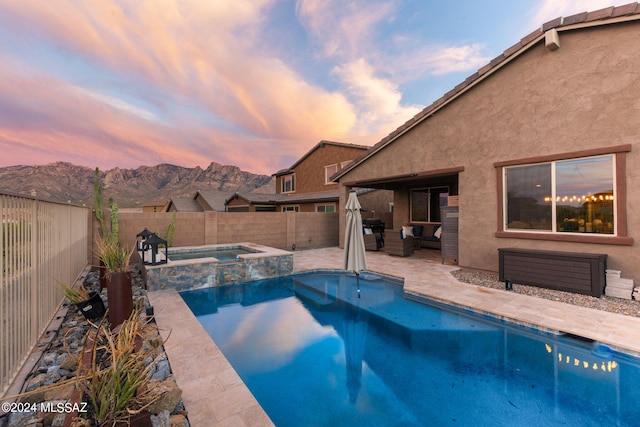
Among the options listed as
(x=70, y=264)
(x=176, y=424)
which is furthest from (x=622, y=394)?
(x=70, y=264)

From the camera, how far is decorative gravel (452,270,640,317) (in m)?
5.87

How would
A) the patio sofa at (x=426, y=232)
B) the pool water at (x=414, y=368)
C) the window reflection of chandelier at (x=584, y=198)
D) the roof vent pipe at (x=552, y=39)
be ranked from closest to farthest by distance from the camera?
the pool water at (x=414, y=368), the window reflection of chandelier at (x=584, y=198), the roof vent pipe at (x=552, y=39), the patio sofa at (x=426, y=232)

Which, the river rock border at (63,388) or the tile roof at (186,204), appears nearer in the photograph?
the river rock border at (63,388)

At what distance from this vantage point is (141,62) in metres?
13.5

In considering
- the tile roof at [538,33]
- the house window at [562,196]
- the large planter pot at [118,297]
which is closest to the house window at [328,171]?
the tile roof at [538,33]

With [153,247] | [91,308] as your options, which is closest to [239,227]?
[153,247]

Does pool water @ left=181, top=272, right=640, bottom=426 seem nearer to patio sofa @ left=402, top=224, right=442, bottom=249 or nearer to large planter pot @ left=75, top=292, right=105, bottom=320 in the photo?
large planter pot @ left=75, top=292, right=105, bottom=320

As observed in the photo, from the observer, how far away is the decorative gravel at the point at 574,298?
19.2 feet

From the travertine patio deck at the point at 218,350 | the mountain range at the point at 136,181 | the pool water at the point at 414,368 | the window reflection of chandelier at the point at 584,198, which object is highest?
the mountain range at the point at 136,181

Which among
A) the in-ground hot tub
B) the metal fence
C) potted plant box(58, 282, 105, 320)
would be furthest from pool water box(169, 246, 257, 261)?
potted plant box(58, 282, 105, 320)

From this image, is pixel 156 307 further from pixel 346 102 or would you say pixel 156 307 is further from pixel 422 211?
pixel 346 102

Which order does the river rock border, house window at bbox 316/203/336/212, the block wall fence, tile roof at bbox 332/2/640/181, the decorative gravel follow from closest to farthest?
the river rock border → the decorative gravel → tile roof at bbox 332/2/640/181 → the block wall fence → house window at bbox 316/203/336/212

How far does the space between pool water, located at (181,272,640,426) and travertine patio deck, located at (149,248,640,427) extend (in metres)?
0.34

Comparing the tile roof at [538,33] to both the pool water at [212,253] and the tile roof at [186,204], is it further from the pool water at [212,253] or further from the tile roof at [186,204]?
the tile roof at [186,204]
